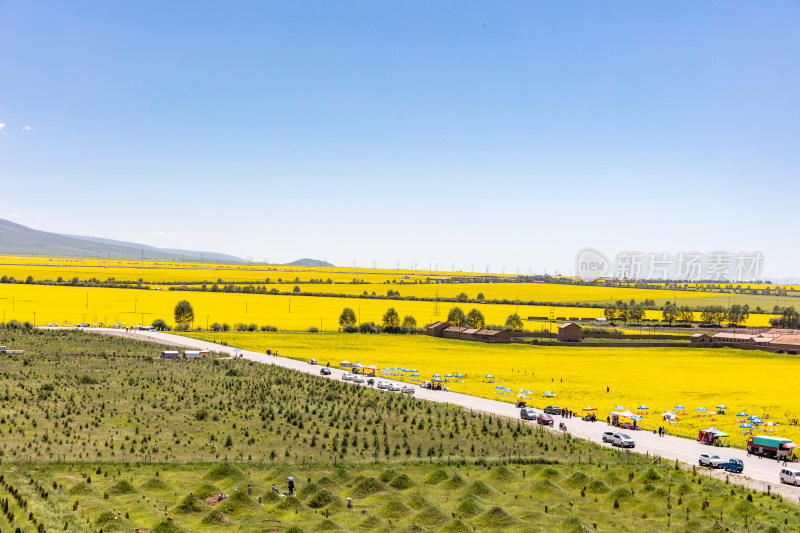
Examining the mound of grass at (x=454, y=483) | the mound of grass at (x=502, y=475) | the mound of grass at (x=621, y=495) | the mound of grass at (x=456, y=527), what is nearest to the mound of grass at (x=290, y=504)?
the mound of grass at (x=456, y=527)

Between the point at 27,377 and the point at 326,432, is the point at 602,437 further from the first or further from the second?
the point at 27,377

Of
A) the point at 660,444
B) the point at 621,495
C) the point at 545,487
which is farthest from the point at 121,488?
the point at 660,444

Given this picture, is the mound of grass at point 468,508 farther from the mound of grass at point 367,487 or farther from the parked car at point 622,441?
the parked car at point 622,441

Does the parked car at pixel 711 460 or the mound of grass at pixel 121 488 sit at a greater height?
the parked car at pixel 711 460

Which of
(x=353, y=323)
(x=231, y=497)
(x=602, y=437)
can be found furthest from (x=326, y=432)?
(x=353, y=323)

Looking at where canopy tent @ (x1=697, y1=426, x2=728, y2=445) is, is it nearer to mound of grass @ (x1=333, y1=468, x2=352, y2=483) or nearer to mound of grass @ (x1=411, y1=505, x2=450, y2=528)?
mound of grass @ (x1=411, y1=505, x2=450, y2=528)

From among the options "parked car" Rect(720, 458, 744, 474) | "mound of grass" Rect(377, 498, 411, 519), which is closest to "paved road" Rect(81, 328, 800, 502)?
"parked car" Rect(720, 458, 744, 474)

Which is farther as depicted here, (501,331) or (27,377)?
(501,331)
